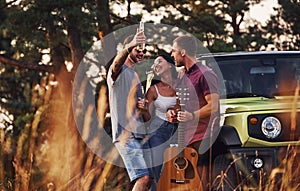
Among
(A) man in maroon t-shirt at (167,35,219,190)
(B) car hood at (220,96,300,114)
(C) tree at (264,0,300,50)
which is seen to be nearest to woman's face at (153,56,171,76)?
(A) man in maroon t-shirt at (167,35,219,190)

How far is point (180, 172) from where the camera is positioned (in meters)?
7.23

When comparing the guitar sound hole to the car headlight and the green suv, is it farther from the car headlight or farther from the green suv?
the car headlight

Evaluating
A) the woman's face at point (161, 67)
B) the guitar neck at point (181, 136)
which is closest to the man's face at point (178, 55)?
the woman's face at point (161, 67)

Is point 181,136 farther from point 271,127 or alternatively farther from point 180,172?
point 271,127

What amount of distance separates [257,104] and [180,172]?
875mm

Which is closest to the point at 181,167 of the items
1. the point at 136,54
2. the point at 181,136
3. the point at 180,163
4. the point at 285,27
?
the point at 180,163

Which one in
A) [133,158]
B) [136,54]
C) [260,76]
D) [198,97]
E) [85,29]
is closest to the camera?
[133,158]

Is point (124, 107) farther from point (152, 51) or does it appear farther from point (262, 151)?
point (152, 51)

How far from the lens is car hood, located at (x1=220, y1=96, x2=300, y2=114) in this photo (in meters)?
7.14

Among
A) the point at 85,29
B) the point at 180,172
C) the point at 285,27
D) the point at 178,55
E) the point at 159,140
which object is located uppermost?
the point at 285,27

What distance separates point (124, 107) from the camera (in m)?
6.66

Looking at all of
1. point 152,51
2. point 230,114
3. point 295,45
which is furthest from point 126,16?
point 230,114

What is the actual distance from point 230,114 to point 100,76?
11.8 m

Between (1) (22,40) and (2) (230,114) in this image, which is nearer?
(2) (230,114)
